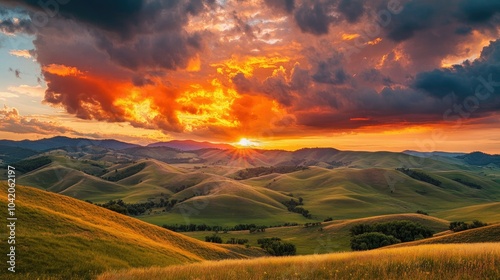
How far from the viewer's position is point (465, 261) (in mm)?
16453

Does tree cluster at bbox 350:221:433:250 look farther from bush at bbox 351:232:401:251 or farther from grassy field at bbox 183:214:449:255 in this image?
grassy field at bbox 183:214:449:255

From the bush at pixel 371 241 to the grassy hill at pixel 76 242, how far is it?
6880cm

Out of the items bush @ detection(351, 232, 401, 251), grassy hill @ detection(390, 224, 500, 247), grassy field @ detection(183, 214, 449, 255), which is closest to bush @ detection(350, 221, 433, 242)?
grassy field @ detection(183, 214, 449, 255)

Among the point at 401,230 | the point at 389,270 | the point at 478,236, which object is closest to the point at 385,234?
the point at 401,230

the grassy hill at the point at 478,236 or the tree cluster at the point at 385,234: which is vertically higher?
the grassy hill at the point at 478,236

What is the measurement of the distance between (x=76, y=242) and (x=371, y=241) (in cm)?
10647

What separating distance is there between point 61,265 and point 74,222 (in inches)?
628

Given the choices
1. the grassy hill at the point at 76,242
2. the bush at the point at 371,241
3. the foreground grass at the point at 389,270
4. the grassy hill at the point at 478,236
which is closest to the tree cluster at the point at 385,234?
the bush at the point at 371,241

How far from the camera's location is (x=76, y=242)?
37.5m

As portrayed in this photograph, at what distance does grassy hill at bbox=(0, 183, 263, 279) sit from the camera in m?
30.3

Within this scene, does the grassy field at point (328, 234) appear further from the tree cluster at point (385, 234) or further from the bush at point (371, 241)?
the bush at point (371, 241)

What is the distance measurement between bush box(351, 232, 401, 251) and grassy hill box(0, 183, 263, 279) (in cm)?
6880

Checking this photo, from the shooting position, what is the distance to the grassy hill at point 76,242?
30344mm

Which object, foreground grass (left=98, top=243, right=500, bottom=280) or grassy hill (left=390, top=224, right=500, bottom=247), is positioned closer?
foreground grass (left=98, top=243, right=500, bottom=280)
